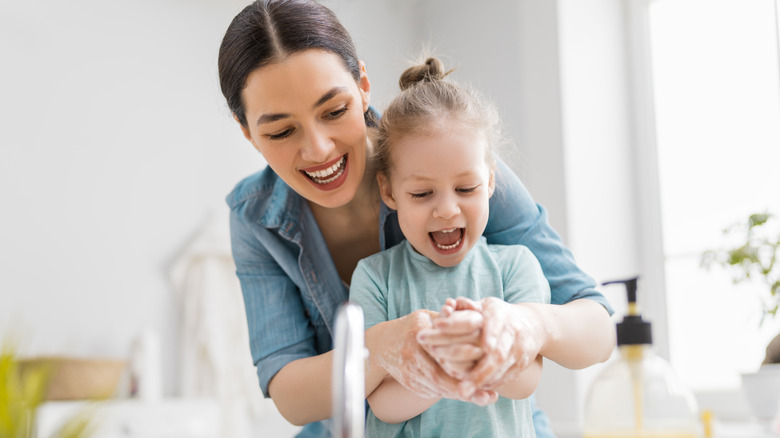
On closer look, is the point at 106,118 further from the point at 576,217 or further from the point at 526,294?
the point at 526,294

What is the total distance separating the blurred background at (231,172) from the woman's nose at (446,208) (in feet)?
5.23

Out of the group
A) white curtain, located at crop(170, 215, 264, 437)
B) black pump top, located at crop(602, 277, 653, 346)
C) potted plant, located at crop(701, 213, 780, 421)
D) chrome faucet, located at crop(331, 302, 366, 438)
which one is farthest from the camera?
white curtain, located at crop(170, 215, 264, 437)

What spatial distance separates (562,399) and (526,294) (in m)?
1.68

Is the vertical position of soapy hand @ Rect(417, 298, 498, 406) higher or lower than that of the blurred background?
lower

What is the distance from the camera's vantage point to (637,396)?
2.05 feet

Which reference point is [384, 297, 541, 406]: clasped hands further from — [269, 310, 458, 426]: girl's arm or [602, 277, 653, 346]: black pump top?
[602, 277, 653, 346]: black pump top

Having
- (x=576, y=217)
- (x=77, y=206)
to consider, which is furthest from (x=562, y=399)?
(x=77, y=206)

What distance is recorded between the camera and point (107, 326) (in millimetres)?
2604

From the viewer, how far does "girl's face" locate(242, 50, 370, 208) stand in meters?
1.06

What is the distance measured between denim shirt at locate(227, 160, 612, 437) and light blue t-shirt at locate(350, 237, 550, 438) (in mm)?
87

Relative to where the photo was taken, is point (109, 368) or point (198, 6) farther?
point (198, 6)

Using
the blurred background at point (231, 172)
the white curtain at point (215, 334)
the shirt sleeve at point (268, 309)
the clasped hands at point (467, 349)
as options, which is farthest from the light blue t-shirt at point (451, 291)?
the white curtain at point (215, 334)

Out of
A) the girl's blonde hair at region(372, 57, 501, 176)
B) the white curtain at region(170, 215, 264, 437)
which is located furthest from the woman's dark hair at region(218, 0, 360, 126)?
the white curtain at region(170, 215, 264, 437)

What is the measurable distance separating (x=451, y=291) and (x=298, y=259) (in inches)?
14.3
